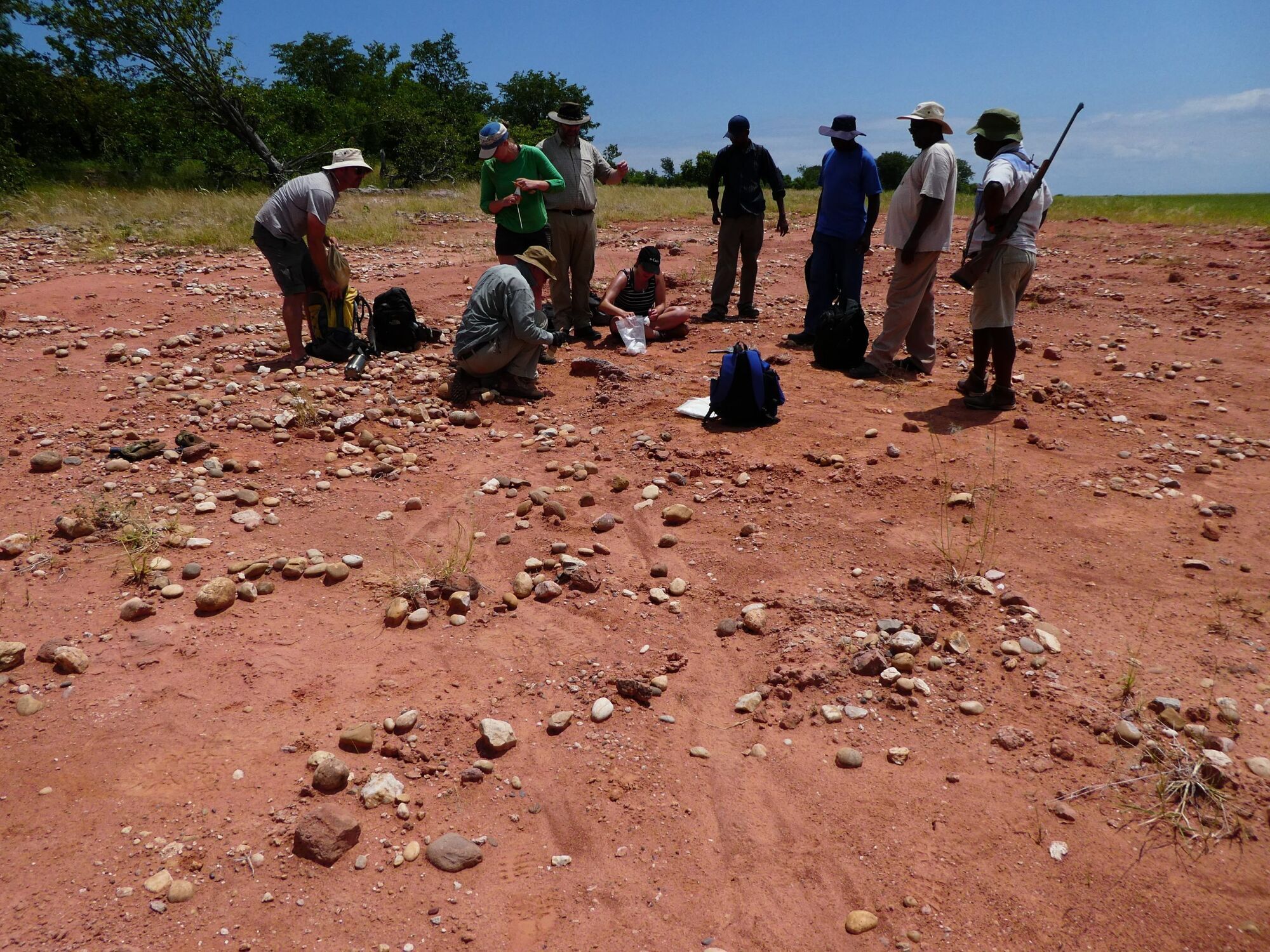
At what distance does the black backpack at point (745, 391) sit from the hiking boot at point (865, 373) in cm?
117

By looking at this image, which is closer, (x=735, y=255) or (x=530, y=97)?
(x=735, y=255)

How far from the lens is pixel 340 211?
13430mm

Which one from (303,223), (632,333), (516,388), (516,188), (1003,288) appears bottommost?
(516,388)

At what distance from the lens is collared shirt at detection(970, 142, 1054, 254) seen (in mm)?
4699

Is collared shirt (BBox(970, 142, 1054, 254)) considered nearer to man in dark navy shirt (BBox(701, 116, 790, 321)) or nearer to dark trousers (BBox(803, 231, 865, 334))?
dark trousers (BBox(803, 231, 865, 334))

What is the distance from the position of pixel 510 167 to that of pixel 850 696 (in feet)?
15.8

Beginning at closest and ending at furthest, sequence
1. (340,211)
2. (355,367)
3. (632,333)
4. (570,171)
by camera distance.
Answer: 1. (355,367)
2. (570,171)
3. (632,333)
4. (340,211)

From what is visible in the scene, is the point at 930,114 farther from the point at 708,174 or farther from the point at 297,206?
the point at 708,174

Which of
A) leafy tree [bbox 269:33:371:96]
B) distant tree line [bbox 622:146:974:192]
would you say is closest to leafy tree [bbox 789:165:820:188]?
distant tree line [bbox 622:146:974:192]

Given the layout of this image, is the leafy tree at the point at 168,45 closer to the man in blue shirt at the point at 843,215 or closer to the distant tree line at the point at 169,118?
the distant tree line at the point at 169,118

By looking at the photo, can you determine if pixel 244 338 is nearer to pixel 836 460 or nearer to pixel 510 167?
pixel 510 167

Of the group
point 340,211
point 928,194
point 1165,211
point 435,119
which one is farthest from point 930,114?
point 435,119

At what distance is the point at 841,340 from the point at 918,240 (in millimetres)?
944

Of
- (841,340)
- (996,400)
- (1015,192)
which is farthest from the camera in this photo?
(841,340)
